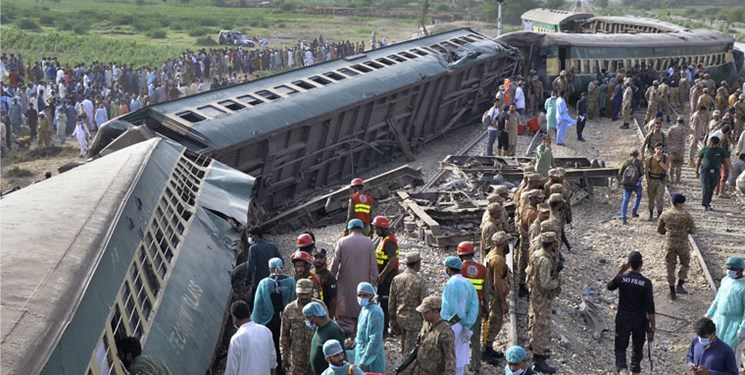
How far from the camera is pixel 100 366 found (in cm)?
598

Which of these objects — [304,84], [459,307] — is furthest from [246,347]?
[304,84]

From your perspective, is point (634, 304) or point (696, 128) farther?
point (696, 128)

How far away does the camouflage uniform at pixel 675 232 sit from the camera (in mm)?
11664

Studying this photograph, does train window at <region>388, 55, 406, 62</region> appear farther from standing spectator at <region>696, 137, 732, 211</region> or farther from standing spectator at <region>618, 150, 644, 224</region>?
standing spectator at <region>696, 137, 732, 211</region>

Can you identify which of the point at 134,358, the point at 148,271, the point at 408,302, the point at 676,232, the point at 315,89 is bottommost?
the point at 676,232

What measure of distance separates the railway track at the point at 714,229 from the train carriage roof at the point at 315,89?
629 cm

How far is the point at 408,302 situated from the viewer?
332 inches

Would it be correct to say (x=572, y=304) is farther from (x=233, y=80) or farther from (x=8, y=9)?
(x=8, y=9)

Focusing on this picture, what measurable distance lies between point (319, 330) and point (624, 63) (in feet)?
73.9

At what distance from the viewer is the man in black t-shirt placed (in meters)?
8.88

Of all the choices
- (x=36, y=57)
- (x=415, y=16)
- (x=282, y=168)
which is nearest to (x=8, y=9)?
(x=36, y=57)

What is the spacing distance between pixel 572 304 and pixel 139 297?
647 centimetres

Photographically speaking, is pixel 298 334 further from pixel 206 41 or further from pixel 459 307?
pixel 206 41

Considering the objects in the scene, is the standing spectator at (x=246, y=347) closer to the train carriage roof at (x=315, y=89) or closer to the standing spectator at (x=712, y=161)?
the train carriage roof at (x=315, y=89)
